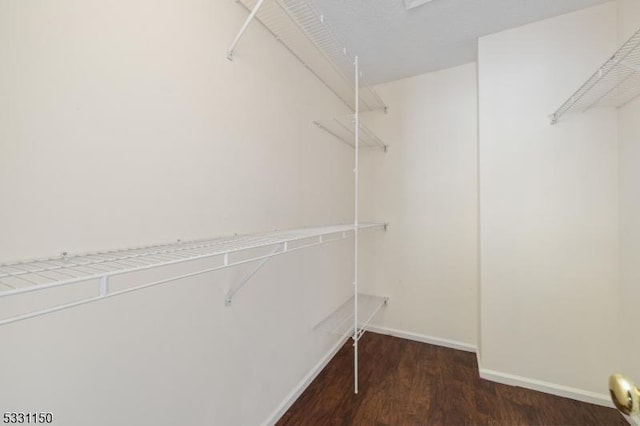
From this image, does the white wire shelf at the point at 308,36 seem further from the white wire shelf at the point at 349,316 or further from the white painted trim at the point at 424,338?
the white painted trim at the point at 424,338

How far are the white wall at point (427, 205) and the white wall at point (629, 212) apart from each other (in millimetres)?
814

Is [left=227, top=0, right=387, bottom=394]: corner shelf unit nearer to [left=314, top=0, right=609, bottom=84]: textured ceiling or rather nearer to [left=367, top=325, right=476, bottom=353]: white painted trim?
[left=314, top=0, right=609, bottom=84]: textured ceiling

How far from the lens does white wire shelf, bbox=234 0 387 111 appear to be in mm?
1312

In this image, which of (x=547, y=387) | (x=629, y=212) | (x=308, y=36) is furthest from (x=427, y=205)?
(x=308, y=36)

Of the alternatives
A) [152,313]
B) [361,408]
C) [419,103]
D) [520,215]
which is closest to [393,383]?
[361,408]

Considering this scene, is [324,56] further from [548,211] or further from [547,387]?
[547,387]

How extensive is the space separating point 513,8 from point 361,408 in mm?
2706

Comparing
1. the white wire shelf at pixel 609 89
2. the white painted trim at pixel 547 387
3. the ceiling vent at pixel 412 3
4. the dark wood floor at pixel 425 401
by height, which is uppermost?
the ceiling vent at pixel 412 3

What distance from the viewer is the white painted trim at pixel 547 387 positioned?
62.9 inches

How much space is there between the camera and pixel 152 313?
886 millimetres

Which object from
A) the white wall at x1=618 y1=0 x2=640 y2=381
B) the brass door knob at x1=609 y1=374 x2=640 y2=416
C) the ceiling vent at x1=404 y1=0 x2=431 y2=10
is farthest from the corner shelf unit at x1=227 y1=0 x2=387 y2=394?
the white wall at x1=618 y1=0 x2=640 y2=381

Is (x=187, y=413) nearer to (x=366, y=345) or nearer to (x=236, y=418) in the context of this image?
(x=236, y=418)

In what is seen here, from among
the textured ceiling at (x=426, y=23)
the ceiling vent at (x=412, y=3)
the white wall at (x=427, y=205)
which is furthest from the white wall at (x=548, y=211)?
the ceiling vent at (x=412, y=3)

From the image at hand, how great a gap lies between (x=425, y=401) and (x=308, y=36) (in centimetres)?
240
